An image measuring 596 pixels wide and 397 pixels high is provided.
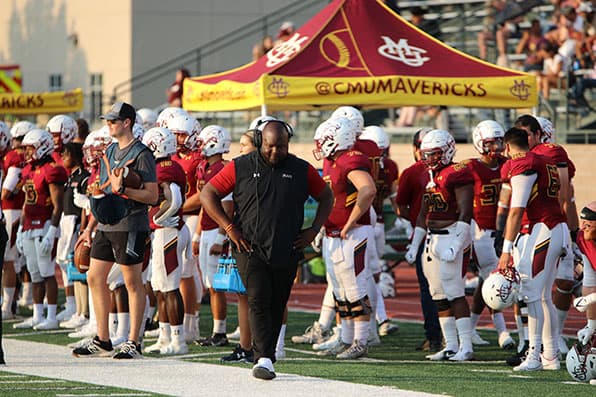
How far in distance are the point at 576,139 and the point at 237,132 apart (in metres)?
7.46

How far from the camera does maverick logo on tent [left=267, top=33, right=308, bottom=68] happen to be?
52.6ft

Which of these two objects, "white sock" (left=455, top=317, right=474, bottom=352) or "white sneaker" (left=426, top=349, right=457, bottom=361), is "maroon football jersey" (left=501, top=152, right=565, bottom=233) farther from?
"white sneaker" (left=426, top=349, right=457, bottom=361)

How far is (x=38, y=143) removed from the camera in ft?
47.3

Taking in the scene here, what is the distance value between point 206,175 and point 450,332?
277cm

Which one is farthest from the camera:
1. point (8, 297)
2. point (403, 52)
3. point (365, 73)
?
point (403, 52)

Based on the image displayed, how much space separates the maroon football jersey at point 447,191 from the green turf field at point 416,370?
1288mm

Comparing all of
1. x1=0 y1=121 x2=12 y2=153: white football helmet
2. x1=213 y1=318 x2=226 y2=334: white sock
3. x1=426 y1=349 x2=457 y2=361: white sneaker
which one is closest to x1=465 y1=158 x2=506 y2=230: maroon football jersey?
x1=426 y1=349 x2=457 y2=361: white sneaker

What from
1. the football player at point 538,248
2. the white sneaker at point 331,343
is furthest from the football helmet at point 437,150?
the white sneaker at point 331,343

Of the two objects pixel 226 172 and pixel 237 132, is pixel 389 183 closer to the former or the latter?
pixel 226 172

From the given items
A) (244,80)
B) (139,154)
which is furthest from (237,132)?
(139,154)

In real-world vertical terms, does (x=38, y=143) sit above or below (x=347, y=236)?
above

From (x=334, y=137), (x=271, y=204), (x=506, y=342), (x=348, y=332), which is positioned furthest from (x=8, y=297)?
(x=271, y=204)

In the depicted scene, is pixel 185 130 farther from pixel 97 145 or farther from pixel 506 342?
pixel 506 342

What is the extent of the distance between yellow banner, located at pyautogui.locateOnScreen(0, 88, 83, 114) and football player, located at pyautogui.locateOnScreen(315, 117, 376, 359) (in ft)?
34.7
